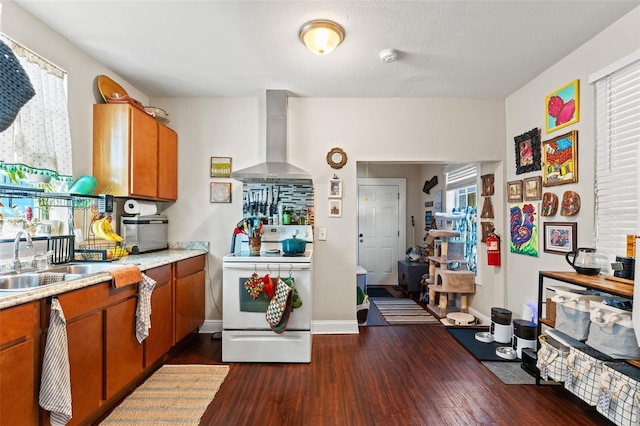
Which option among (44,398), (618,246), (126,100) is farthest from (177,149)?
(618,246)

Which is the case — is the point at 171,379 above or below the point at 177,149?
below

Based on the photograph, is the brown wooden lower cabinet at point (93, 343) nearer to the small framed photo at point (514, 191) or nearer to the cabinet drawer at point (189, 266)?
the cabinet drawer at point (189, 266)

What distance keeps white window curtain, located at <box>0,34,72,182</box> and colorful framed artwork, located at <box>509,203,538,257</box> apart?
4003 millimetres

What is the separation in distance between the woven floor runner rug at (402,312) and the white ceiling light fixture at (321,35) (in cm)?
297

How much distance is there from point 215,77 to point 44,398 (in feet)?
8.53

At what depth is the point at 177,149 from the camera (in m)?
3.29

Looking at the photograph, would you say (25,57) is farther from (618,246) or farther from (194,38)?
(618,246)

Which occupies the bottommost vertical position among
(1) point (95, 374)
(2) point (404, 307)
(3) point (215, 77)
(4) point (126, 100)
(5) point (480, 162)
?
(2) point (404, 307)

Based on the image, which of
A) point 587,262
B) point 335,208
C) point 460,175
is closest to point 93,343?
point 335,208

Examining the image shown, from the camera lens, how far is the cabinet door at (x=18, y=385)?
47.2 inches

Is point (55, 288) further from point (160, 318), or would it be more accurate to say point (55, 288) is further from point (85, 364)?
point (160, 318)

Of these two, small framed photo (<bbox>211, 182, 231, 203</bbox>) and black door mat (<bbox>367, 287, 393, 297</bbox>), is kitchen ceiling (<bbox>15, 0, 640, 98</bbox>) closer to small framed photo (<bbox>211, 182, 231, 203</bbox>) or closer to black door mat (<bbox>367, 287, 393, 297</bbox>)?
small framed photo (<bbox>211, 182, 231, 203</bbox>)

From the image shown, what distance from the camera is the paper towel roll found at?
8.96 ft

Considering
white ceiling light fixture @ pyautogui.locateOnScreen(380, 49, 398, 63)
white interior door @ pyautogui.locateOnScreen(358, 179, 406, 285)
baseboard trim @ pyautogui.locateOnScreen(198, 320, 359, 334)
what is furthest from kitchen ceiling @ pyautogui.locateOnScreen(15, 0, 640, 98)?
white interior door @ pyautogui.locateOnScreen(358, 179, 406, 285)
